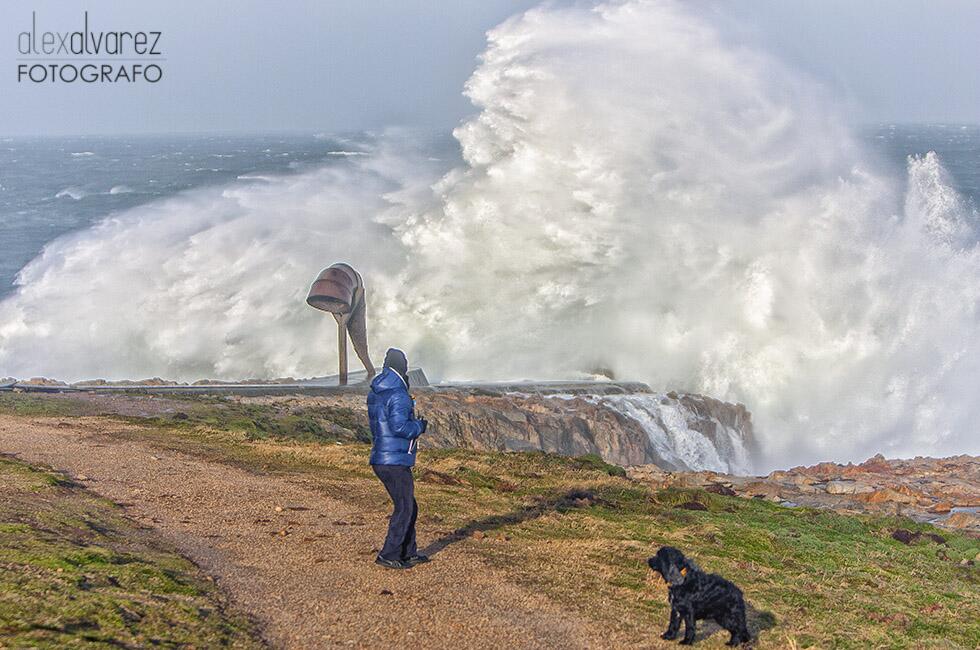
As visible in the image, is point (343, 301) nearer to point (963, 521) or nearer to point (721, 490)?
point (721, 490)

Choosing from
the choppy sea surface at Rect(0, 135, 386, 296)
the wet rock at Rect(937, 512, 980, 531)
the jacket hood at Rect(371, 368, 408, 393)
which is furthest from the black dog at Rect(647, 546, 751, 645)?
the choppy sea surface at Rect(0, 135, 386, 296)

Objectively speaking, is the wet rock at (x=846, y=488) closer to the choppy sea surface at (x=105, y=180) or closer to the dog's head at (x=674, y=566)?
the dog's head at (x=674, y=566)

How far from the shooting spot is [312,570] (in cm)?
959

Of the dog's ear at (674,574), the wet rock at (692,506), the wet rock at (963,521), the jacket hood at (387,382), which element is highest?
the jacket hood at (387,382)

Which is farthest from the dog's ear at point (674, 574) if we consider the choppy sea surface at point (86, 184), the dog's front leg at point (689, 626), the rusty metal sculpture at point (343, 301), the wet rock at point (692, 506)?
the choppy sea surface at point (86, 184)

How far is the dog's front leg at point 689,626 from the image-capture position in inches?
307

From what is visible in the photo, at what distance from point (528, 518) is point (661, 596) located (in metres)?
Answer: 3.36

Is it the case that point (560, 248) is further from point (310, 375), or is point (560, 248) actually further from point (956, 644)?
point (956, 644)

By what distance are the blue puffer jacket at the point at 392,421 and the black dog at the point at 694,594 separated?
2370 mm

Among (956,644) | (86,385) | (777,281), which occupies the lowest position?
(956,644)

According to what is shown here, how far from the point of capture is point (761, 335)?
35031mm

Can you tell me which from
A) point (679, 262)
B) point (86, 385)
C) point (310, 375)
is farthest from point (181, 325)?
point (679, 262)

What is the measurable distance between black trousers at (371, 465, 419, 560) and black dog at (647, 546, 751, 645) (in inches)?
93.7

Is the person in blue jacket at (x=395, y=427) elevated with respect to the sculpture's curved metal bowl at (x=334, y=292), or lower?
lower
